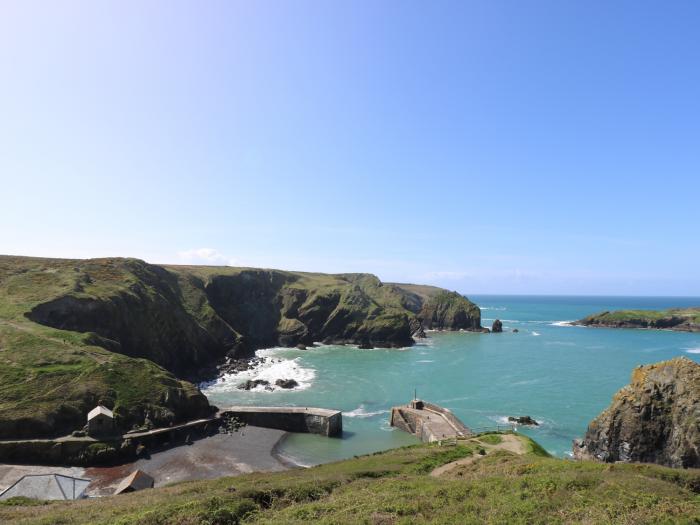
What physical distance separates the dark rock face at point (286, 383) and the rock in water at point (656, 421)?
4468 centimetres

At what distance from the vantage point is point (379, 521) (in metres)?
14.1

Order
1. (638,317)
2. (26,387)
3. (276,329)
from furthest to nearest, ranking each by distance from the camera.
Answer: (638,317) → (276,329) → (26,387)

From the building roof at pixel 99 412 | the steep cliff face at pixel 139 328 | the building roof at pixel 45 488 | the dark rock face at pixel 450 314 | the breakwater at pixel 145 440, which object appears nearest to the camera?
the building roof at pixel 45 488

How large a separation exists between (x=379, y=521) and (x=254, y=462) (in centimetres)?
2716

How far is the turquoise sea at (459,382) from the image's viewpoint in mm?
45812

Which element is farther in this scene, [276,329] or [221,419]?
[276,329]

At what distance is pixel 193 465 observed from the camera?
36.1 m

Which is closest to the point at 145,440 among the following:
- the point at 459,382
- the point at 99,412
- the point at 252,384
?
the point at 99,412

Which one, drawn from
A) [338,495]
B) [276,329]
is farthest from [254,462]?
[276,329]

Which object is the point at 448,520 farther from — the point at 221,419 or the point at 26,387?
the point at 26,387

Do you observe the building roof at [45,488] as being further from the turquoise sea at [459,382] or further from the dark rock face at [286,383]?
the dark rock face at [286,383]

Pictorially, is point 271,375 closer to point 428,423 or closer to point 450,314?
point 428,423

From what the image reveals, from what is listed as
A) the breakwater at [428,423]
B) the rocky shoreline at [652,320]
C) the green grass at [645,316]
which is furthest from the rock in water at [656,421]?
the green grass at [645,316]

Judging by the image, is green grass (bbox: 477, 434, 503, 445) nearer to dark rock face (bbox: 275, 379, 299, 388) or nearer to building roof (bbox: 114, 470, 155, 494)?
building roof (bbox: 114, 470, 155, 494)
